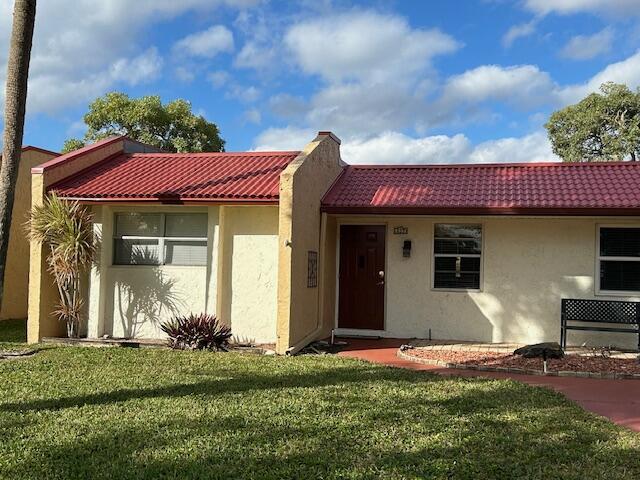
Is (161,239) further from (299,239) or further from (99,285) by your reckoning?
(299,239)

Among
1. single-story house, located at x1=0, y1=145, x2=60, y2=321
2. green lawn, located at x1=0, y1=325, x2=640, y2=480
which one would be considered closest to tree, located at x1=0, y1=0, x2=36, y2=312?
green lawn, located at x1=0, y1=325, x2=640, y2=480

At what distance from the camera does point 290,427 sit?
582 centimetres

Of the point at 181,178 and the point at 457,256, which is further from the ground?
the point at 181,178

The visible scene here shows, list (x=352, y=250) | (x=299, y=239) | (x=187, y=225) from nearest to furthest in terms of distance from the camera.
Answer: (x=299, y=239), (x=187, y=225), (x=352, y=250)

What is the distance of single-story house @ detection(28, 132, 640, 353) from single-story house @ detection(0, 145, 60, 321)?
124 inches

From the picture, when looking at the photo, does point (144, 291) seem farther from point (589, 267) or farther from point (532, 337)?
point (589, 267)

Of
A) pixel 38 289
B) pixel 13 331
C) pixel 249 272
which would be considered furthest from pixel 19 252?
pixel 249 272

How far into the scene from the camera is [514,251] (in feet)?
39.3

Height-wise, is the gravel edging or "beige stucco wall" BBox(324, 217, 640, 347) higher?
"beige stucco wall" BBox(324, 217, 640, 347)

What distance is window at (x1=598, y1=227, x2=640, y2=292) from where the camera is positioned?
450 inches

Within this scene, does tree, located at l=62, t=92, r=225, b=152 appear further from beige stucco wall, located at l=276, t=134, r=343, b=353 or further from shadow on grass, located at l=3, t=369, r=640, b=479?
shadow on grass, located at l=3, t=369, r=640, b=479

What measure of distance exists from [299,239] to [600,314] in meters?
5.67

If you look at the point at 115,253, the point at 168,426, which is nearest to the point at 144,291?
the point at 115,253

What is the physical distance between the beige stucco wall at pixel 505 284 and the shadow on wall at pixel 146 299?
3245 millimetres
